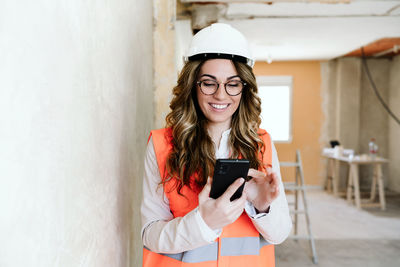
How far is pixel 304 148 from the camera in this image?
717 cm

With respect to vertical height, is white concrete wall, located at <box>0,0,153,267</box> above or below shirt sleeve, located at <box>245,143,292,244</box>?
above

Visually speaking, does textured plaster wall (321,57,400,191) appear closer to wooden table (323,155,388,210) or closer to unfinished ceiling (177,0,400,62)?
wooden table (323,155,388,210)

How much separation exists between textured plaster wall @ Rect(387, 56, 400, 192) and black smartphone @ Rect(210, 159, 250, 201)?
699 cm

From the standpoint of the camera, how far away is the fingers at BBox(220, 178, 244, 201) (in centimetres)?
94

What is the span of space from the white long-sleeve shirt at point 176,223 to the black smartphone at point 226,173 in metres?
0.09

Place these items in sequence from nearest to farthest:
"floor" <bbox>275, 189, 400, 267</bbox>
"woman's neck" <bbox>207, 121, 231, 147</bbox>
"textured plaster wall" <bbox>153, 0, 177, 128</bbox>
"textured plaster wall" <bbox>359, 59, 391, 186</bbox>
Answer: "woman's neck" <bbox>207, 121, 231, 147</bbox>, "textured plaster wall" <bbox>153, 0, 177, 128</bbox>, "floor" <bbox>275, 189, 400, 267</bbox>, "textured plaster wall" <bbox>359, 59, 391, 186</bbox>

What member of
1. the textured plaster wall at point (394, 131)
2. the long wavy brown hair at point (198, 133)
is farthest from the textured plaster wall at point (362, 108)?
the long wavy brown hair at point (198, 133)

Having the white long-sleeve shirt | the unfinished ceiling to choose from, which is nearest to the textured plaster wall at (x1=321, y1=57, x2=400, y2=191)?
the unfinished ceiling

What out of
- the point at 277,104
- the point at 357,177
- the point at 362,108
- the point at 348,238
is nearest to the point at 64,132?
the point at 348,238

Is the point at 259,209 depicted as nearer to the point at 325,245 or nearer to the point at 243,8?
the point at 243,8

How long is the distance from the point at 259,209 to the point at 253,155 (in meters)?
0.20

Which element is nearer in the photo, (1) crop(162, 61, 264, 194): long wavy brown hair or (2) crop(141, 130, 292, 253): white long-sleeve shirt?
(2) crop(141, 130, 292, 253): white long-sleeve shirt

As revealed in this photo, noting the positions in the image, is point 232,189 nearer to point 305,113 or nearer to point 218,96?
point 218,96

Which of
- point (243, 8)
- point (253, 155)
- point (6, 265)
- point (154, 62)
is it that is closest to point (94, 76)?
point (6, 265)
